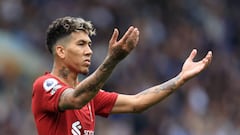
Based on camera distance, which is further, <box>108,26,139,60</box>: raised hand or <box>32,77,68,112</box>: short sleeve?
<box>32,77,68,112</box>: short sleeve

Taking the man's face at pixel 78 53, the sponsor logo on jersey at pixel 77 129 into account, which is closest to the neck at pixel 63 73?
the man's face at pixel 78 53

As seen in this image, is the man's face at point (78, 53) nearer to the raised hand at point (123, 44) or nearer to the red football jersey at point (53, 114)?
the red football jersey at point (53, 114)

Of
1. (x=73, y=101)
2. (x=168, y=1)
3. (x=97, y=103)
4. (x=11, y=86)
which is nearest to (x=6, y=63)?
(x=11, y=86)

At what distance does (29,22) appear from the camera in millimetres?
14719

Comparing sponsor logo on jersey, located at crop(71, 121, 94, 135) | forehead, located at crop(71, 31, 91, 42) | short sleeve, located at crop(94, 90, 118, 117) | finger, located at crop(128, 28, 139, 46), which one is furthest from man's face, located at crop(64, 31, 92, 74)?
finger, located at crop(128, 28, 139, 46)

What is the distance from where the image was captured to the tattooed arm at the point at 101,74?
6.41 meters

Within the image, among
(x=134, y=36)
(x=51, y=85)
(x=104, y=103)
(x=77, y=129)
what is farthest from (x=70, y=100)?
(x=104, y=103)

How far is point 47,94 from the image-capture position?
23.0 ft

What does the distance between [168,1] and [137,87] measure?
3.28m

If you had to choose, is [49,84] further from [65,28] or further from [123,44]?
[123,44]

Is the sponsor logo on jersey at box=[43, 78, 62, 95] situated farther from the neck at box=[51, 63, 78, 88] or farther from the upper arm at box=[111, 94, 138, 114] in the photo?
the upper arm at box=[111, 94, 138, 114]

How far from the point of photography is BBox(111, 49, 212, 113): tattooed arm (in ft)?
23.5

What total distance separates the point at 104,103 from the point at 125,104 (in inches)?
6.5

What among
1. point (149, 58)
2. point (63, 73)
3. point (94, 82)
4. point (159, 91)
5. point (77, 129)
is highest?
point (149, 58)
